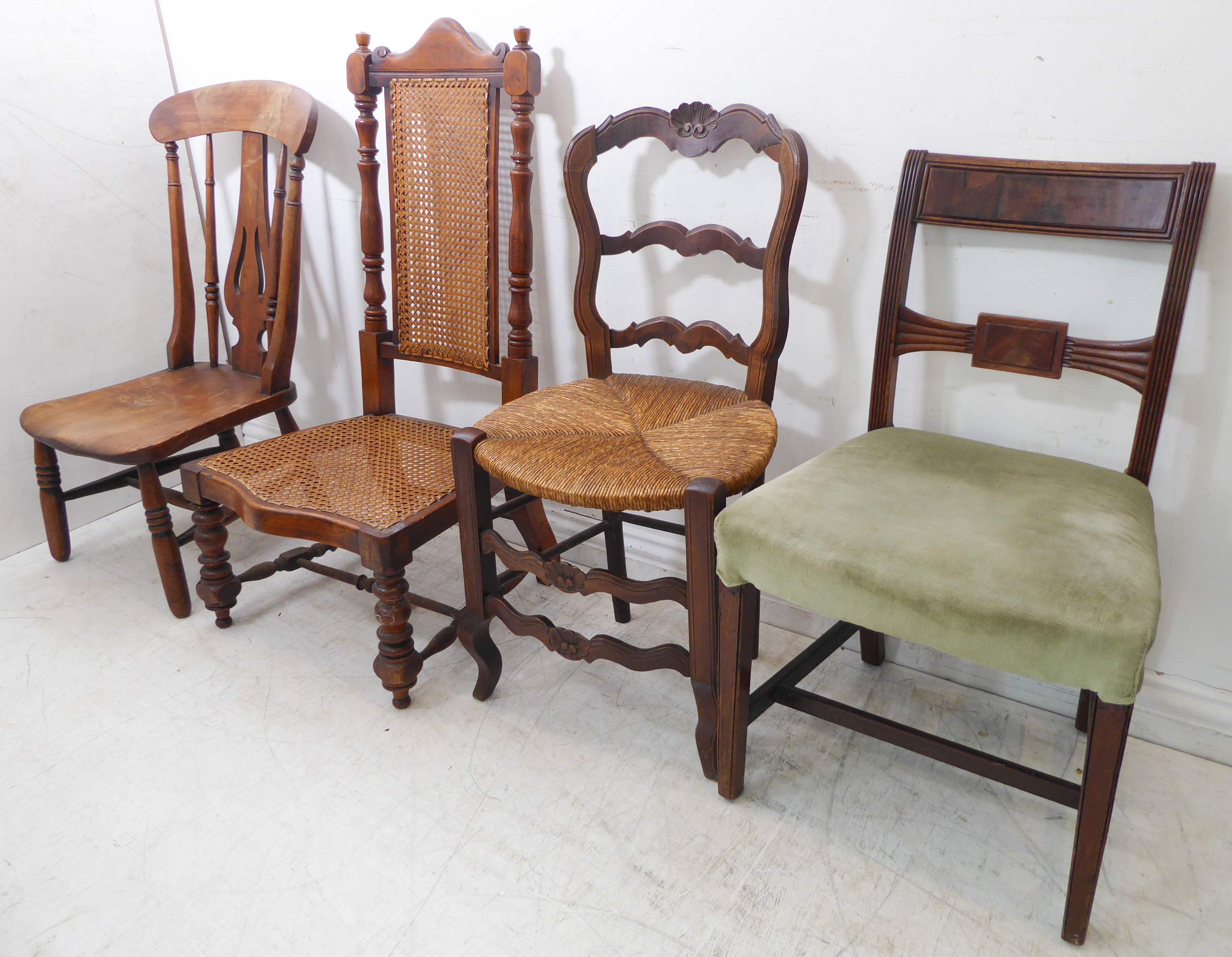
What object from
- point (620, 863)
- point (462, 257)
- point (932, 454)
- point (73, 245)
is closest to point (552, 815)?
point (620, 863)

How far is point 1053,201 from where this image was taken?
1317 millimetres

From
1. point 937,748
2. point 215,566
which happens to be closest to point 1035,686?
point 937,748

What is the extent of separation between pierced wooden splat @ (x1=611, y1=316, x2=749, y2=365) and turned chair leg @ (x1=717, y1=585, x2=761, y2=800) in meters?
0.48

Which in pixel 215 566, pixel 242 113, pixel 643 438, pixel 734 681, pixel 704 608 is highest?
pixel 242 113

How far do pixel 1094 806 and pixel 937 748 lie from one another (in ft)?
0.72

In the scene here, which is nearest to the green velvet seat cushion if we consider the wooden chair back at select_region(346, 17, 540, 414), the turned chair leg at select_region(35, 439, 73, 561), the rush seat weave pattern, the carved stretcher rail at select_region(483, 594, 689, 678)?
the rush seat weave pattern

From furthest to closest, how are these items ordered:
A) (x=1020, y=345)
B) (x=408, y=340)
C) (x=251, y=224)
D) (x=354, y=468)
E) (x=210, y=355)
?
(x=210, y=355)
(x=251, y=224)
(x=408, y=340)
(x=354, y=468)
(x=1020, y=345)

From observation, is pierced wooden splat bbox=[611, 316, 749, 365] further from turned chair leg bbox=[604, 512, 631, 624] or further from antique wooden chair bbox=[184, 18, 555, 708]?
turned chair leg bbox=[604, 512, 631, 624]

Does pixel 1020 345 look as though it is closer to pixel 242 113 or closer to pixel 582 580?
pixel 582 580

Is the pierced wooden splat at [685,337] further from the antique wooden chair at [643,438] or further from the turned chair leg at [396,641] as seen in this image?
the turned chair leg at [396,641]

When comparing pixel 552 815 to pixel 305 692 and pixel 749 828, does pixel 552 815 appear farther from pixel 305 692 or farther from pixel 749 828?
pixel 305 692

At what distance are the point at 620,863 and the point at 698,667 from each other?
12.6 inches

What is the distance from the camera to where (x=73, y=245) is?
223cm

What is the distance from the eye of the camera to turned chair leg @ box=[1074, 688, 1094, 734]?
1.55m
